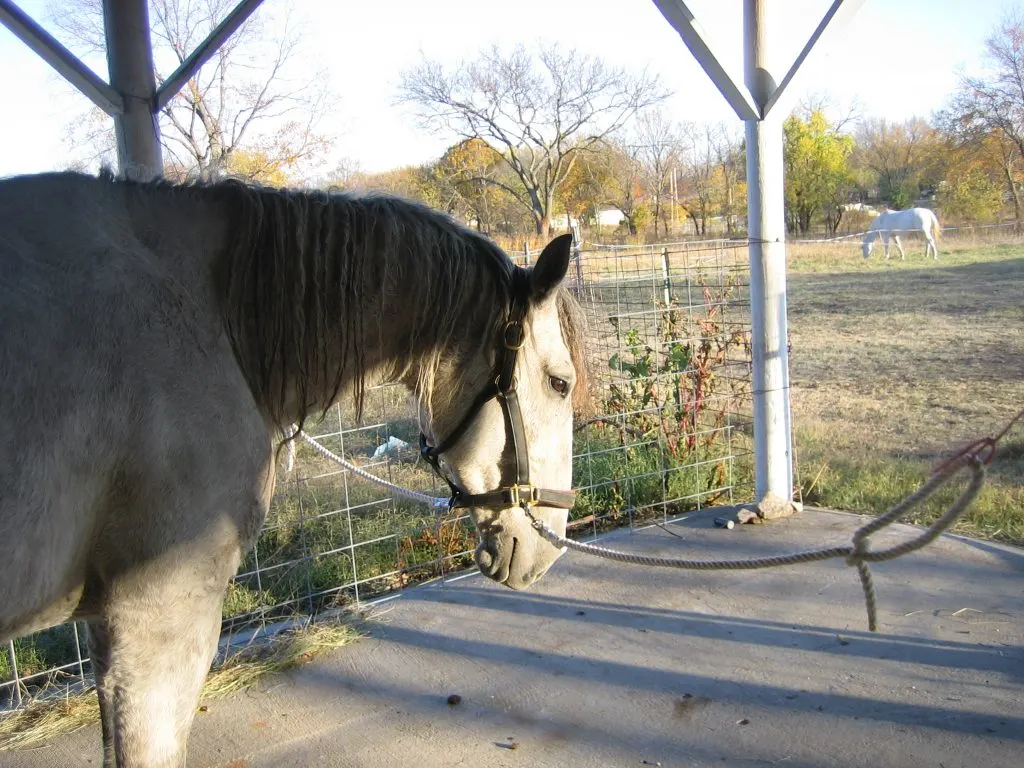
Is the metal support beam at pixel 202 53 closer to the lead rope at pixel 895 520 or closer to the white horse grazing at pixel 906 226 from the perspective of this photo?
the lead rope at pixel 895 520

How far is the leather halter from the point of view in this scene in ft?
6.82

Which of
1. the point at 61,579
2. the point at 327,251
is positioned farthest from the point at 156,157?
the point at 61,579

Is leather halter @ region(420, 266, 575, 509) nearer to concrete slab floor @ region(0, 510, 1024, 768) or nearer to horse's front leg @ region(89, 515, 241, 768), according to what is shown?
horse's front leg @ region(89, 515, 241, 768)

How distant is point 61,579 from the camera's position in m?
1.48

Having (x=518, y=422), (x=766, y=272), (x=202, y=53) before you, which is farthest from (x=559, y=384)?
(x=766, y=272)

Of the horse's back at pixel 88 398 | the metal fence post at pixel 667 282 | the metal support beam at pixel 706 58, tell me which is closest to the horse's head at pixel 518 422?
the horse's back at pixel 88 398

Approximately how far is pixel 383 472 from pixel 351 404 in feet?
12.0

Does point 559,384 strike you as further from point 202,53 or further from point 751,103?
point 751,103

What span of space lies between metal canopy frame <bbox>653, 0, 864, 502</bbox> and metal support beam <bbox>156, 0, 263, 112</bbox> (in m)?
2.11

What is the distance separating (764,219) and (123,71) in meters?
3.42

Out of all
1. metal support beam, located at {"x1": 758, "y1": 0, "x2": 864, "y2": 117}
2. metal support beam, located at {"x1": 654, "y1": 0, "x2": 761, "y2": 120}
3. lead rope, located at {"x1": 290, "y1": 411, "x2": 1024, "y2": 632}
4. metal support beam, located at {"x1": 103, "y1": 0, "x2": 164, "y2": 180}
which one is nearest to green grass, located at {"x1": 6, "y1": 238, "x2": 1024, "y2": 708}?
lead rope, located at {"x1": 290, "y1": 411, "x2": 1024, "y2": 632}

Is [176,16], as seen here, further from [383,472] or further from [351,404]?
[351,404]

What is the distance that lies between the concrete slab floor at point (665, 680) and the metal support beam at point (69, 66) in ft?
8.26

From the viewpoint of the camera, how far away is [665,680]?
9.90 feet
